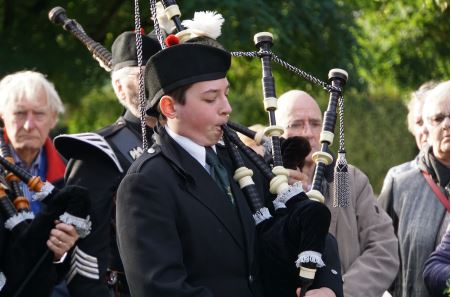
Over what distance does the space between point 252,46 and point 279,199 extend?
200 inches

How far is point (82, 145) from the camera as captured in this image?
5.67 metres

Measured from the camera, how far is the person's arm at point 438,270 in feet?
19.3

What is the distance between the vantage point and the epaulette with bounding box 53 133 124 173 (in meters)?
5.62

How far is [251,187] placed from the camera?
473cm

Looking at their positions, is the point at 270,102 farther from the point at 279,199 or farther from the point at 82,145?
the point at 82,145

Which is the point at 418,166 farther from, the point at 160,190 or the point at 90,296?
the point at 160,190

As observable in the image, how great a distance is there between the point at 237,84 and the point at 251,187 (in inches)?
319

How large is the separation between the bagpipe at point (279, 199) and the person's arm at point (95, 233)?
79cm

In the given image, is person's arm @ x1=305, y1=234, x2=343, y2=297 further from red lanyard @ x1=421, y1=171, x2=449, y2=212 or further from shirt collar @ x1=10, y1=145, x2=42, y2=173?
red lanyard @ x1=421, y1=171, x2=449, y2=212

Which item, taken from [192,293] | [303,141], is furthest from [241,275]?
[303,141]

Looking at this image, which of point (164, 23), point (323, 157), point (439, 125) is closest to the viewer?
point (323, 157)

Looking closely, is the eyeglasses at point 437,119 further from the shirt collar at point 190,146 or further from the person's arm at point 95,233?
the shirt collar at point 190,146

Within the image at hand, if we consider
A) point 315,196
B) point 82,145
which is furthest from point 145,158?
point 82,145

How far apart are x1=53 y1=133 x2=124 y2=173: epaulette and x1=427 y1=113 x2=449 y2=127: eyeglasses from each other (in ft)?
6.67
